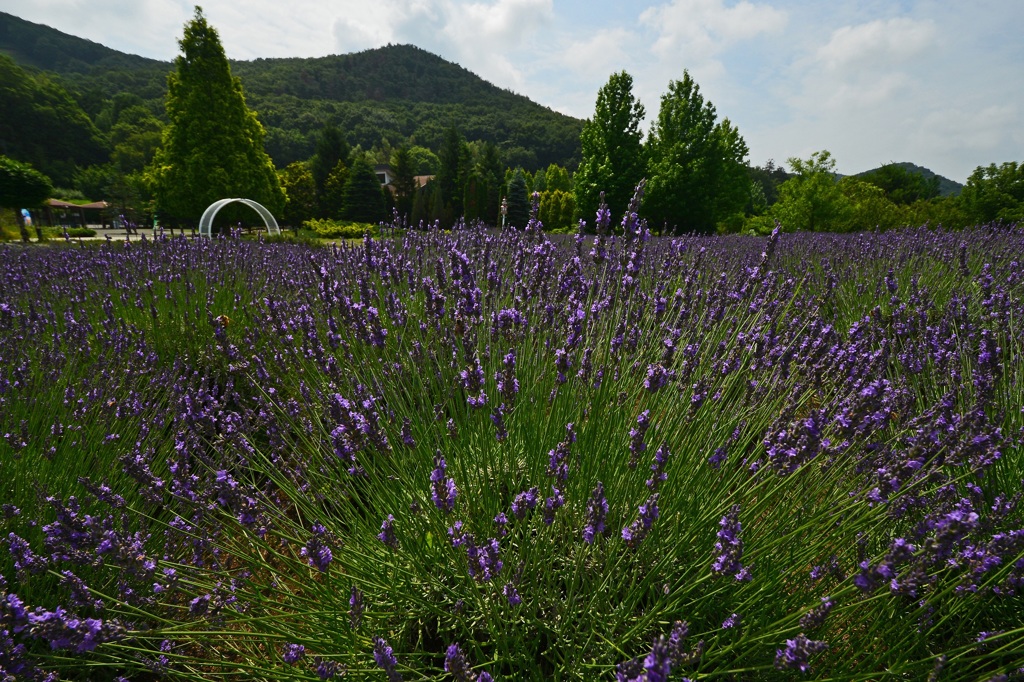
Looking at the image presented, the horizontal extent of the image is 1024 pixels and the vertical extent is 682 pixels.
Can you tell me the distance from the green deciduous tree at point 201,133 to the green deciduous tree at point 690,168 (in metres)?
17.1

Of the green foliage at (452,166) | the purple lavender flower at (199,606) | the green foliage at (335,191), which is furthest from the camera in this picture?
the green foliage at (452,166)

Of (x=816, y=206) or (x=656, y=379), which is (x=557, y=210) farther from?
(x=656, y=379)

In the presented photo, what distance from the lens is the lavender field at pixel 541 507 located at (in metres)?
1.15

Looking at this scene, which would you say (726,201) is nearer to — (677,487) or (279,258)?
(279,258)

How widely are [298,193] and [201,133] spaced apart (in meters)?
18.5

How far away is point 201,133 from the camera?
57.7 feet

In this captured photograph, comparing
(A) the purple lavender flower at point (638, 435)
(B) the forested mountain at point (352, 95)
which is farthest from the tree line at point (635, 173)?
(B) the forested mountain at point (352, 95)

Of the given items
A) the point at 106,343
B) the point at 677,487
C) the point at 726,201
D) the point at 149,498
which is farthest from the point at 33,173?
the point at 726,201

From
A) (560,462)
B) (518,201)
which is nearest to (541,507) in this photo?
(560,462)

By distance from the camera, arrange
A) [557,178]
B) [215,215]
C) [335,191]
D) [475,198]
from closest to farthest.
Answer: [215,215], [475,198], [335,191], [557,178]

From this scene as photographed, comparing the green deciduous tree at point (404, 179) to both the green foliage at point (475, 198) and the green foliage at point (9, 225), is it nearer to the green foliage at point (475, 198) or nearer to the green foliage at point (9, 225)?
the green foliage at point (475, 198)

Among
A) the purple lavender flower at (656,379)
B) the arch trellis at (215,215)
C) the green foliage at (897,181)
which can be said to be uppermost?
the green foliage at (897,181)

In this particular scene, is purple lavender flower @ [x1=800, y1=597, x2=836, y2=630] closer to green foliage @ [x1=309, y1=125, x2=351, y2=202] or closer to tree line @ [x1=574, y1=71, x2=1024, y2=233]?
tree line @ [x1=574, y1=71, x2=1024, y2=233]

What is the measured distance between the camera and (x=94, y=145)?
52750 millimetres
